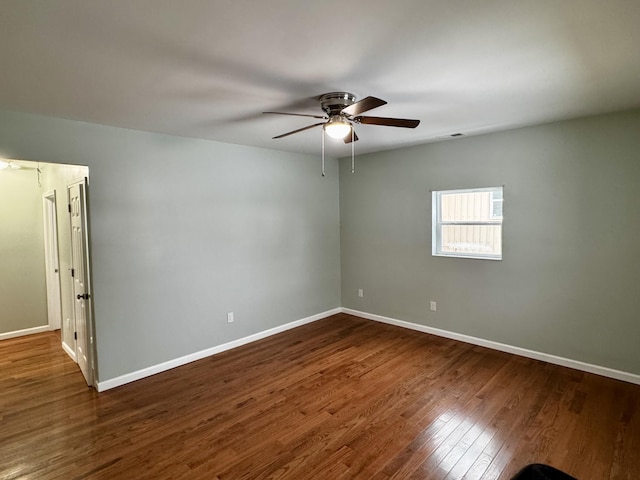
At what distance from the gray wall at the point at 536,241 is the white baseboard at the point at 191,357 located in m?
1.46

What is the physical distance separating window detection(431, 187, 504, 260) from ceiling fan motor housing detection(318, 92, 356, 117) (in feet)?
7.65

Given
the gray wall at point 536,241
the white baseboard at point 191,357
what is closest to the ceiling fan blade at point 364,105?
the gray wall at point 536,241

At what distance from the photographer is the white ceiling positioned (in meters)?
1.46

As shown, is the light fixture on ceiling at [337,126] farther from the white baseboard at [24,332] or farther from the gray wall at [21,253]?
the white baseboard at [24,332]

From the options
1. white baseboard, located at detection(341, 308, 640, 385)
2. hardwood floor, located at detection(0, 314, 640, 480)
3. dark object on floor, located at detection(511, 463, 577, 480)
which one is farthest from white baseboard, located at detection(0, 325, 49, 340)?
dark object on floor, located at detection(511, 463, 577, 480)

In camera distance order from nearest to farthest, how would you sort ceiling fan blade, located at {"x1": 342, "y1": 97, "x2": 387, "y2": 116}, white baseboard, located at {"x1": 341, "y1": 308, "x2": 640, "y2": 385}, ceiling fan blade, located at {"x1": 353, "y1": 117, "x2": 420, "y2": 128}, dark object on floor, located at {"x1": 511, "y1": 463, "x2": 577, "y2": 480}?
1. dark object on floor, located at {"x1": 511, "y1": 463, "x2": 577, "y2": 480}
2. ceiling fan blade, located at {"x1": 342, "y1": 97, "x2": 387, "y2": 116}
3. ceiling fan blade, located at {"x1": 353, "y1": 117, "x2": 420, "y2": 128}
4. white baseboard, located at {"x1": 341, "y1": 308, "x2": 640, "y2": 385}

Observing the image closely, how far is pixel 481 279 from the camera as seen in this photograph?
4035 mm

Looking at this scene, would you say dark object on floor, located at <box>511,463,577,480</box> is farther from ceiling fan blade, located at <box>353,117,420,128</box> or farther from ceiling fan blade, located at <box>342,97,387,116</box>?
ceiling fan blade, located at <box>353,117,420,128</box>

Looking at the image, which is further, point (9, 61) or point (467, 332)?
point (467, 332)

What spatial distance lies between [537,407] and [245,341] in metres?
3.13

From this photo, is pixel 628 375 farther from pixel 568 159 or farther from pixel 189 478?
pixel 189 478

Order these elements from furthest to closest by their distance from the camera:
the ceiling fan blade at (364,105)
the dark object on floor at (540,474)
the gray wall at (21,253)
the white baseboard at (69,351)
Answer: the gray wall at (21,253)
the white baseboard at (69,351)
the ceiling fan blade at (364,105)
the dark object on floor at (540,474)

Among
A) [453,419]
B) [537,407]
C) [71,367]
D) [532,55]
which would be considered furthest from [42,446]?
[532,55]

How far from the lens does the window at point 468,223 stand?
396 cm
